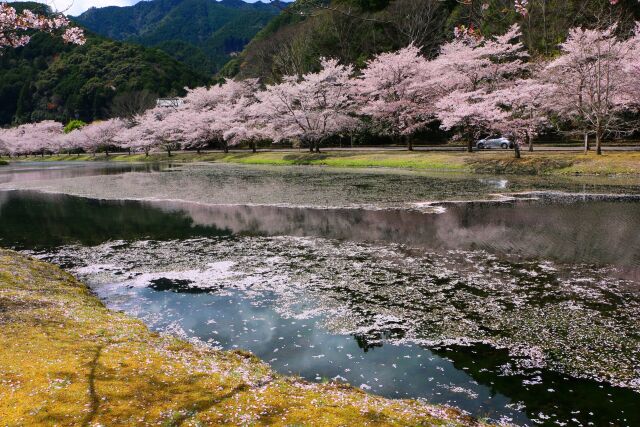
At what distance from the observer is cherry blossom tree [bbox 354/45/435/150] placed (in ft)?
158

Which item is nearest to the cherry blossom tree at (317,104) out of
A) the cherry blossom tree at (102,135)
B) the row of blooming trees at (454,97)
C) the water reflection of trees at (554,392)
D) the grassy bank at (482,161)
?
the row of blooming trees at (454,97)

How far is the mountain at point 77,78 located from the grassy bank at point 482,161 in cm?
10679

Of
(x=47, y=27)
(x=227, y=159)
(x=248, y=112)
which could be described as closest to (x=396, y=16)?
(x=248, y=112)

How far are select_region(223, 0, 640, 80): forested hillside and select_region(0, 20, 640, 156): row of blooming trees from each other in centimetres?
323

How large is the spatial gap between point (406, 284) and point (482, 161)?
99.6 ft

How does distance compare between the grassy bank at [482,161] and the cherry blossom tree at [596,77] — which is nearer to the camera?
the grassy bank at [482,161]

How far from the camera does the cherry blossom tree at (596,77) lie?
110ft

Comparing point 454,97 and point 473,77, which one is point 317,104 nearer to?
point 454,97

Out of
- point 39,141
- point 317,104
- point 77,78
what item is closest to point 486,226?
point 317,104

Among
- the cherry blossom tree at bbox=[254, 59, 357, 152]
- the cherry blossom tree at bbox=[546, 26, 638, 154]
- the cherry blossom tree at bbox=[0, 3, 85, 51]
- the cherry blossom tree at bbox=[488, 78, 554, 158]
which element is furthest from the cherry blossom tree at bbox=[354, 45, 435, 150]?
the cherry blossom tree at bbox=[0, 3, 85, 51]

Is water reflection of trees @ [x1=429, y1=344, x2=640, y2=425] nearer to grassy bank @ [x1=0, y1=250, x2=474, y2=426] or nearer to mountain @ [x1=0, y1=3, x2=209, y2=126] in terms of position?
grassy bank @ [x1=0, y1=250, x2=474, y2=426]

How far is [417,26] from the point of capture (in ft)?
213

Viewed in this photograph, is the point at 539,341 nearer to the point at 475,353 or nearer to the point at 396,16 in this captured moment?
the point at 475,353

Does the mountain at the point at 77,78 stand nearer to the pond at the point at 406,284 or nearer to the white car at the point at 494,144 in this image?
the white car at the point at 494,144
